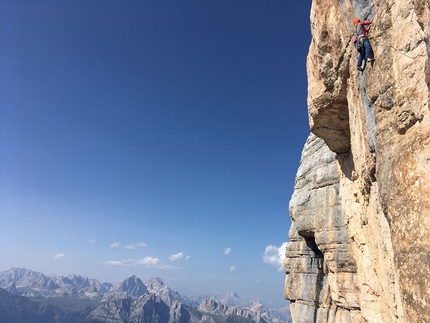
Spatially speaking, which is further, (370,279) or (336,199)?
(336,199)

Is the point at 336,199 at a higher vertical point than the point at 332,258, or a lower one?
higher

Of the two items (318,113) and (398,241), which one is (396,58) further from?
(318,113)

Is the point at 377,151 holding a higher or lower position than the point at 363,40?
lower

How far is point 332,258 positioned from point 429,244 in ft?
57.9

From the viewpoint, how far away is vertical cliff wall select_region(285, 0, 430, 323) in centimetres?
746

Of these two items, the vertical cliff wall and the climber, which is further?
the climber

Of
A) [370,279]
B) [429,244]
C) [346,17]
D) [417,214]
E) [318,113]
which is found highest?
[346,17]

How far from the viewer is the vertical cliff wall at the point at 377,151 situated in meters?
7.46

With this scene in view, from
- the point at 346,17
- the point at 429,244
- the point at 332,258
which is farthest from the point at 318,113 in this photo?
the point at 332,258

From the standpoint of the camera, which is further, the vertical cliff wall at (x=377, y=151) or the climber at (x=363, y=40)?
the climber at (x=363, y=40)

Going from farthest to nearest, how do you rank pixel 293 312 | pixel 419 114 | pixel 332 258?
pixel 293 312 < pixel 332 258 < pixel 419 114

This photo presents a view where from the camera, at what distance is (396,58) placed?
8555mm

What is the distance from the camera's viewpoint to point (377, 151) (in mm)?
9625

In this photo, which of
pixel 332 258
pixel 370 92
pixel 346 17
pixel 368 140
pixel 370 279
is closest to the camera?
pixel 370 92
